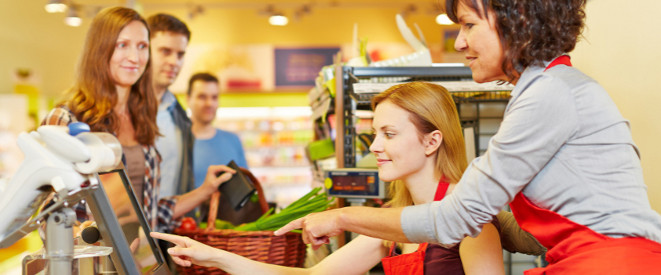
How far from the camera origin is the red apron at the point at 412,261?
1.69m

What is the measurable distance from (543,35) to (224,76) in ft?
25.9

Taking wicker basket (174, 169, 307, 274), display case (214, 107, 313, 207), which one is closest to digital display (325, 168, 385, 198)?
wicker basket (174, 169, 307, 274)

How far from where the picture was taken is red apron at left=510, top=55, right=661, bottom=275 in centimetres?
115

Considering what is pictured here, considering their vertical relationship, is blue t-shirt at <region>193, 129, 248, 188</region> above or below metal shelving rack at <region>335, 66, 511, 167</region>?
below

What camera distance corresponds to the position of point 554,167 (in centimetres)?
122

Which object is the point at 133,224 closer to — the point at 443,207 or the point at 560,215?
the point at 443,207

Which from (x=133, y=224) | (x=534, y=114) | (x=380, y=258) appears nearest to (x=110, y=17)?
(x=133, y=224)

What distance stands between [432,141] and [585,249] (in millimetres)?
609

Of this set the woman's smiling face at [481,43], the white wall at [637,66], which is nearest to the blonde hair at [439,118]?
the woman's smiling face at [481,43]

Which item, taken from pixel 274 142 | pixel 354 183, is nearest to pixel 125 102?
pixel 354 183

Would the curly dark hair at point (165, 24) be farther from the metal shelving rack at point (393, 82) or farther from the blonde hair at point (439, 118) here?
the blonde hair at point (439, 118)

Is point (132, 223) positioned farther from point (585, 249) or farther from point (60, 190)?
point (585, 249)

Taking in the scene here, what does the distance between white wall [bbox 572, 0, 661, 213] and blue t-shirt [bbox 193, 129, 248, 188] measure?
9.20ft

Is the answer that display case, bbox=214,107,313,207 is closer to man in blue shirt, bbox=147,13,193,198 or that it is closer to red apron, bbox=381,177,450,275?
man in blue shirt, bbox=147,13,193,198
